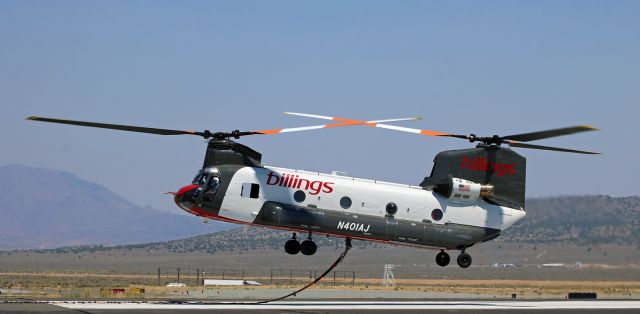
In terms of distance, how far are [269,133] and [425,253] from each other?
113330mm

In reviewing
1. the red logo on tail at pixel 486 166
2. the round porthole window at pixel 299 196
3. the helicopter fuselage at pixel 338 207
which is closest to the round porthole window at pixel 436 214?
the helicopter fuselage at pixel 338 207

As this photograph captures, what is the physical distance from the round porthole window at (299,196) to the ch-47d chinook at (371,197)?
1.7 inches

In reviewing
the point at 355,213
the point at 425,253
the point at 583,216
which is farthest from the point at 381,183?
the point at 425,253

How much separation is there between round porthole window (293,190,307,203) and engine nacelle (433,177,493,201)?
6.26 metres

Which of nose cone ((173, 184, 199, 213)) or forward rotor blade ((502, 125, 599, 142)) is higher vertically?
forward rotor blade ((502, 125, 599, 142))

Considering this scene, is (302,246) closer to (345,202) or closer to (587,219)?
(345,202)

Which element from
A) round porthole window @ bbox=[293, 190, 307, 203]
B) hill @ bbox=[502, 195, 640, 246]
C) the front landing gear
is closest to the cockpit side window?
round porthole window @ bbox=[293, 190, 307, 203]

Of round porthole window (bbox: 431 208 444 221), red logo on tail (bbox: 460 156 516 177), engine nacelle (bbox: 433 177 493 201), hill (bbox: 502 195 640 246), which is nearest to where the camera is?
round porthole window (bbox: 431 208 444 221)

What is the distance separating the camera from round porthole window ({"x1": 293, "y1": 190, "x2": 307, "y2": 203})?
4516cm

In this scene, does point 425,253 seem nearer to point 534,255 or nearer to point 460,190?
point 534,255

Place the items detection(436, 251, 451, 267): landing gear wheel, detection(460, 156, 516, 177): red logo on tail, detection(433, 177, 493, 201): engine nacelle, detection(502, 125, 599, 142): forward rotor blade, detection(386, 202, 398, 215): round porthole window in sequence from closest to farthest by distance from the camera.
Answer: detection(502, 125, 599, 142): forward rotor blade → detection(386, 202, 398, 215): round porthole window → detection(433, 177, 493, 201): engine nacelle → detection(436, 251, 451, 267): landing gear wheel → detection(460, 156, 516, 177): red logo on tail

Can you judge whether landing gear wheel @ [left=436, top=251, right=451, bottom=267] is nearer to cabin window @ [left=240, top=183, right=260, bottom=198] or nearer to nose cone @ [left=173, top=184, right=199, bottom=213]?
cabin window @ [left=240, top=183, right=260, bottom=198]

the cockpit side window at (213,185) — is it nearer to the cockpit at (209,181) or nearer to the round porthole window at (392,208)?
the cockpit at (209,181)
